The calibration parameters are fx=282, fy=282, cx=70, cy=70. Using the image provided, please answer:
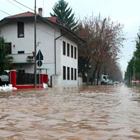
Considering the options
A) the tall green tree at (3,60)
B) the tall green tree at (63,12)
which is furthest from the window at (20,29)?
the tall green tree at (63,12)

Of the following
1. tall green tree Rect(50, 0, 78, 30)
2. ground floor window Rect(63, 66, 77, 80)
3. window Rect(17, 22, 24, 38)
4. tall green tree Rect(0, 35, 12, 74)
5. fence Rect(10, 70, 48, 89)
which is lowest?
fence Rect(10, 70, 48, 89)

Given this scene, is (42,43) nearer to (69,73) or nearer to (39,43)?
(39,43)

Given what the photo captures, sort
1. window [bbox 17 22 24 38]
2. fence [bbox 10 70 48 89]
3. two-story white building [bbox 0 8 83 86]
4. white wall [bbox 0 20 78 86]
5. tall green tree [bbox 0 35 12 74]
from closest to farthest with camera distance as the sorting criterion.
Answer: fence [bbox 10 70 48 89] < tall green tree [bbox 0 35 12 74] < two-story white building [bbox 0 8 83 86] < white wall [bbox 0 20 78 86] < window [bbox 17 22 24 38]

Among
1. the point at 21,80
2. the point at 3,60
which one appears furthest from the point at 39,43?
the point at 21,80

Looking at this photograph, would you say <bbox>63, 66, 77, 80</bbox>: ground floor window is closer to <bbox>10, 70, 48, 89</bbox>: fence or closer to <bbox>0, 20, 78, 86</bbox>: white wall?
<bbox>0, 20, 78, 86</bbox>: white wall

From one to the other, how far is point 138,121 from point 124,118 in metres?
0.41

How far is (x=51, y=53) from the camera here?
34.2 metres

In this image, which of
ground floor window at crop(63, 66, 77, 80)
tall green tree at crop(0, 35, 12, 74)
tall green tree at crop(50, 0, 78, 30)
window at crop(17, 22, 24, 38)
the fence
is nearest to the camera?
the fence

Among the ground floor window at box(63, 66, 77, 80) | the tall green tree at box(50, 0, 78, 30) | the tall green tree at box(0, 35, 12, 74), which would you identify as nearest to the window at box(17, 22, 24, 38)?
the tall green tree at box(0, 35, 12, 74)

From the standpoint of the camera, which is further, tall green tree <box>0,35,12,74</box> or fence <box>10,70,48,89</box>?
tall green tree <box>0,35,12,74</box>

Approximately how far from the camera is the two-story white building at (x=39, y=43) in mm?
33562

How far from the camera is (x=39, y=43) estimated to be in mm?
34750

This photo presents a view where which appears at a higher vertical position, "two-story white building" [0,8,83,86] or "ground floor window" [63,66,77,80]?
"two-story white building" [0,8,83,86]

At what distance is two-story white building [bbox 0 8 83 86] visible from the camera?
33562mm
